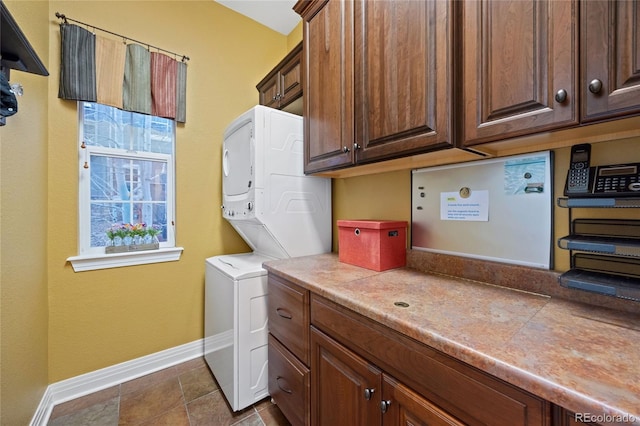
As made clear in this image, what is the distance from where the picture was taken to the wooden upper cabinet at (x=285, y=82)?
6.11 feet

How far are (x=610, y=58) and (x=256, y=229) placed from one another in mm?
1784

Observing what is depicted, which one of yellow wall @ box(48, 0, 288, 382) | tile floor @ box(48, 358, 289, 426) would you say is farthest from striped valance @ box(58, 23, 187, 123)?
tile floor @ box(48, 358, 289, 426)

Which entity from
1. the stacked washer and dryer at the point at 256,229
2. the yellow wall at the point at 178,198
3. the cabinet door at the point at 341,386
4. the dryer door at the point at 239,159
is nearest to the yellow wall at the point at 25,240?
the yellow wall at the point at 178,198

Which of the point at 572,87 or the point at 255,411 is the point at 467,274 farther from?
the point at 255,411

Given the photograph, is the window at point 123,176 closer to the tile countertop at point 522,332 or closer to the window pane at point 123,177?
the window pane at point 123,177

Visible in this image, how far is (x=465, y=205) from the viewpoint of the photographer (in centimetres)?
126

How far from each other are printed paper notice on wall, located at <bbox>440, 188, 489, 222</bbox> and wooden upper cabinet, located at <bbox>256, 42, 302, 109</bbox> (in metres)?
1.25

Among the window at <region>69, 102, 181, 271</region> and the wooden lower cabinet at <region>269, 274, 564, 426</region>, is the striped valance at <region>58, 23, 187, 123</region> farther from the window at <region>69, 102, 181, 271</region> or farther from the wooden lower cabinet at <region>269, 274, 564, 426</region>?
the wooden lower cabinet at <region>269, 274, 564, 426</region>

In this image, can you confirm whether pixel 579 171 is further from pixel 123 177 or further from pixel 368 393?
pixel 123 177

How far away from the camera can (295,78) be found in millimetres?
1898

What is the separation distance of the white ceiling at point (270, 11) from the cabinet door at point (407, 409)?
9.59 ft

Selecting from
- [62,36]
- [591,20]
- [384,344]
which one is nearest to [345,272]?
[384,344]

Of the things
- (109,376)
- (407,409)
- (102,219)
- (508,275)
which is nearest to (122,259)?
(102,219)

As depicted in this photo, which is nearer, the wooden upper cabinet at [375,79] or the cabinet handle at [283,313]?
the wooden upper cabinet at [375,79]
